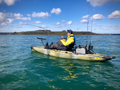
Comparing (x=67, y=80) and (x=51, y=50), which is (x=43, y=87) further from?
(x=51, y=50)

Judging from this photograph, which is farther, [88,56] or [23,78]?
[88,56]

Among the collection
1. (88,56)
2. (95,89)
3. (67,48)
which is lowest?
(95,89)

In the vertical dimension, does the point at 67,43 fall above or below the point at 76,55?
above

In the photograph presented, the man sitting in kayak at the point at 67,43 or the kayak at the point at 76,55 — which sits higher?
the man sitting in kayak at the point at 67,43

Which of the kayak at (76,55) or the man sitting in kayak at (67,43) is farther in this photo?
the man sitting in kayak at (67,43)

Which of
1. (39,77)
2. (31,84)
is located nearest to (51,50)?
(39,77)

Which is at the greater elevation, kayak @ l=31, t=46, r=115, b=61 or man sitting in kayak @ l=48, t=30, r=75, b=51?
man sitting in kayak @ l=48, t=30, r=75, b=51

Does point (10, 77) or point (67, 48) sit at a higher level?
point (67, 48)

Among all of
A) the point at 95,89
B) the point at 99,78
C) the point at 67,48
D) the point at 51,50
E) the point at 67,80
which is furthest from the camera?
the point at 51,50

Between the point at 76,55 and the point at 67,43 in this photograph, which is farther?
the point at 67,43

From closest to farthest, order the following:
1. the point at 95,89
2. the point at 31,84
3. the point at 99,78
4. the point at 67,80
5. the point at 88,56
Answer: the point at 95,89
the point at 31,84
the point at 67,80
the point at 99,78
the point at 88,56

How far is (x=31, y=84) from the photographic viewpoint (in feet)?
18.3

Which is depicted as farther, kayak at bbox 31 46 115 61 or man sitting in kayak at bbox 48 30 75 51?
man sitting in kayak at bbox 48 30 75 51

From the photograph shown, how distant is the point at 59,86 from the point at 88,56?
570cm
